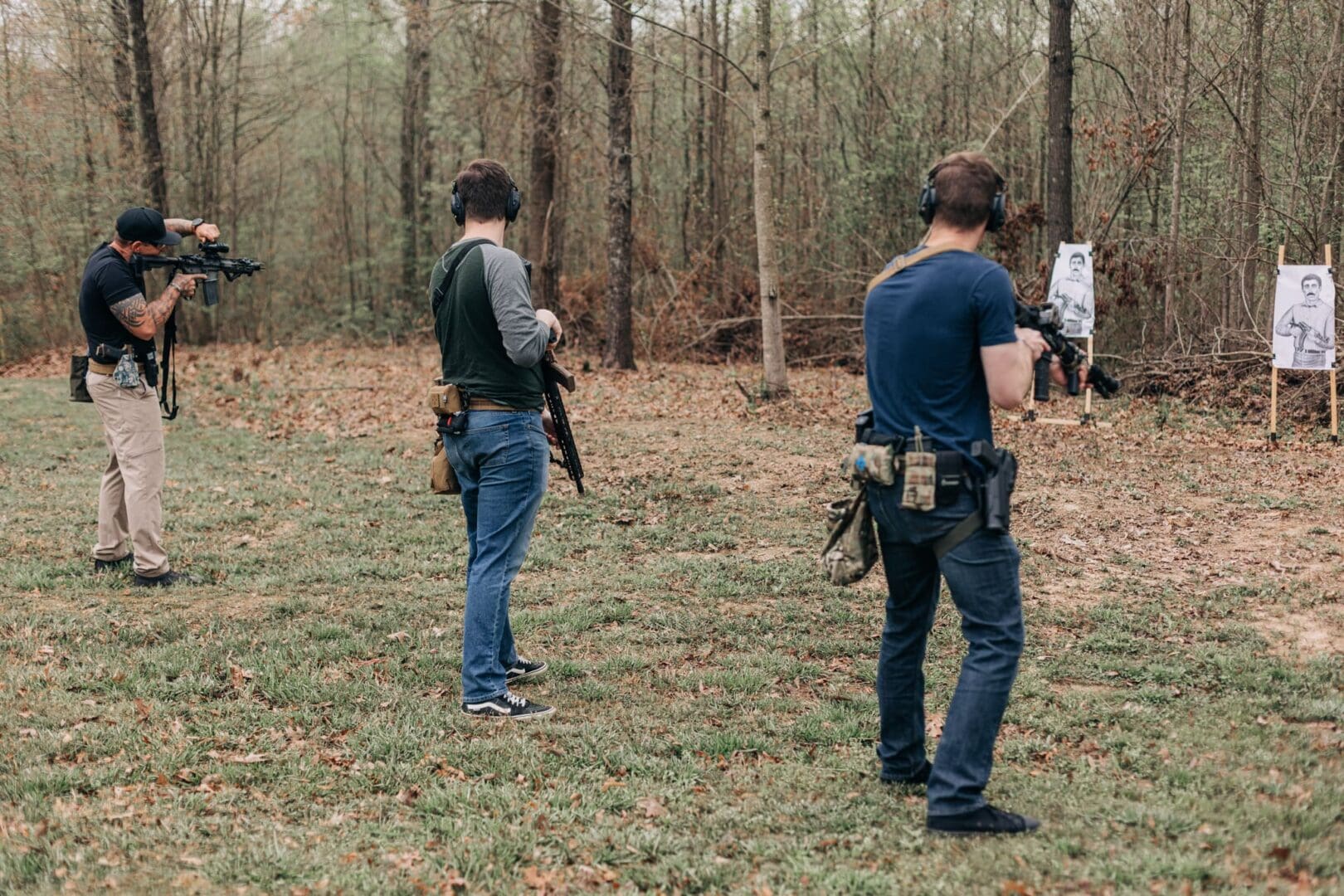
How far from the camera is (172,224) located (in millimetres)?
7355

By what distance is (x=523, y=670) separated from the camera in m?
5.64

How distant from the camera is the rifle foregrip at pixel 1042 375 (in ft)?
12.5

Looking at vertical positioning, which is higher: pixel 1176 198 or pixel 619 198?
pixel 619 198

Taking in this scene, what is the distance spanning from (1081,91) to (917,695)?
19794 millimetres

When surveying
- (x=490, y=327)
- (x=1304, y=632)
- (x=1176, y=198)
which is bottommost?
(x=1304, y=632)

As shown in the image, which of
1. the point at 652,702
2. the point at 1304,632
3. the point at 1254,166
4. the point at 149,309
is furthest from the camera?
the point at 1254,166

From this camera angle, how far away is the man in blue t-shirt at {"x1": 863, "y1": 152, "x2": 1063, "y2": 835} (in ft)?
11.7

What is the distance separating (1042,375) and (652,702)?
258 cm

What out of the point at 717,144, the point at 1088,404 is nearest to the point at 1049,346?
the point at 1088,404

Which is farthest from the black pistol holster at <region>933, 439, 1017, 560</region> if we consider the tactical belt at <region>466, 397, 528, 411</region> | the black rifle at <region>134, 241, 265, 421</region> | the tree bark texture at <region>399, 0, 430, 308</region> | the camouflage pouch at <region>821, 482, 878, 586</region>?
the tree bark texture at <region>399, 0, 430, 308</region>

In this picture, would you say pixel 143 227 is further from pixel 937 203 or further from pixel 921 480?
pixel 921 480

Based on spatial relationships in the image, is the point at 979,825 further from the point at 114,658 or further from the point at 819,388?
the point at 819,388

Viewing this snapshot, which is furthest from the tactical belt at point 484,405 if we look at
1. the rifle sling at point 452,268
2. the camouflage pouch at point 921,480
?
the camouflage pouch at point 921,480

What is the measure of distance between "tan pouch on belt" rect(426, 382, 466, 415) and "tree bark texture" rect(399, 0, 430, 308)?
2471 cm
